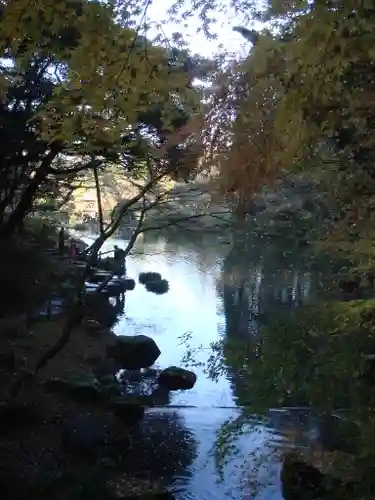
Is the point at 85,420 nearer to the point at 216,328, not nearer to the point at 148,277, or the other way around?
the point at 216,328

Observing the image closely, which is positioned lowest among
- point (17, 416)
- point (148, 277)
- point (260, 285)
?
point (17, 416)

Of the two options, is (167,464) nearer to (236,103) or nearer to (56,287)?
(236,103)

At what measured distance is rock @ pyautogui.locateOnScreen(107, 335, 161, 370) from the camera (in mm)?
7438

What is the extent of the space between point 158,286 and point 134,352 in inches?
217

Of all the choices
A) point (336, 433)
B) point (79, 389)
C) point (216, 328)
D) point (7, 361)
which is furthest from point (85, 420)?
point (216, 328)

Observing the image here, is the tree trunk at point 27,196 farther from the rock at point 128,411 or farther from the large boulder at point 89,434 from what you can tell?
the large boulder at point 89,434

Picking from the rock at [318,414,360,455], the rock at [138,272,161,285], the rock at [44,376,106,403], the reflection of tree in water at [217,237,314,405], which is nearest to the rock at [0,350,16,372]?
the rock at [44,376,106,403]

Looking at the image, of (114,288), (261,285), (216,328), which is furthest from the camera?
(261,285)

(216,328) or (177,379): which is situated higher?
(216,328)

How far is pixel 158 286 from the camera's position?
13.0 m

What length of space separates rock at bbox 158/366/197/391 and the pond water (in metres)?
0.12

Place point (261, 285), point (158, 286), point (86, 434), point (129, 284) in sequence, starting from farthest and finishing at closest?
point (158, 286) → point (129, 284) → point (261, 285) → point (86, 434)

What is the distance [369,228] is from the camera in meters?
2.38

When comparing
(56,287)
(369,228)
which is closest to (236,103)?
(369,228)
